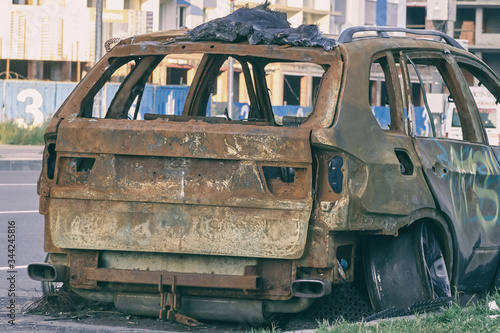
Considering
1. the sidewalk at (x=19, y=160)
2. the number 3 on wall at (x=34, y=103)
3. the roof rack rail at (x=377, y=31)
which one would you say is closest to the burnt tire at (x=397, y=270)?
the roof rack rail at (x=377, y=31)

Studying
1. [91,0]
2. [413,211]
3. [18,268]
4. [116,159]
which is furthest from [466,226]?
[91,0]

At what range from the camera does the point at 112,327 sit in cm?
562

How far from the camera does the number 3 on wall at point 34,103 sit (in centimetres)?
3747

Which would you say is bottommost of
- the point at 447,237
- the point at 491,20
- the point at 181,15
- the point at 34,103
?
the point at 447,237

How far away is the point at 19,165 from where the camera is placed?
2195 cm

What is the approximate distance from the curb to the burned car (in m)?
16.3

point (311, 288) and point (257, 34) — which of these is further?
point (257, 34)

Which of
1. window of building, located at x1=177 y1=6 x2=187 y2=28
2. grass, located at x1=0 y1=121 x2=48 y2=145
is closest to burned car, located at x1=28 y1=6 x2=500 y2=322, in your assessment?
grass, located at x1=0 y1=121 x2=48 y2=145

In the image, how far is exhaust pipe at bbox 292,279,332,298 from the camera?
17.0 feet

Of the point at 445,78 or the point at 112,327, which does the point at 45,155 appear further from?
the point at 445,78

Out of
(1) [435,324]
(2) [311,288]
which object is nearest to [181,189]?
(2) [311,288]

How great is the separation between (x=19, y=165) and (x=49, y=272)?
1681cm

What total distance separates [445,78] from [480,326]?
79.6 inches

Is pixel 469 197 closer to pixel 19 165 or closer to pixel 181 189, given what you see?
pixel 181 189
